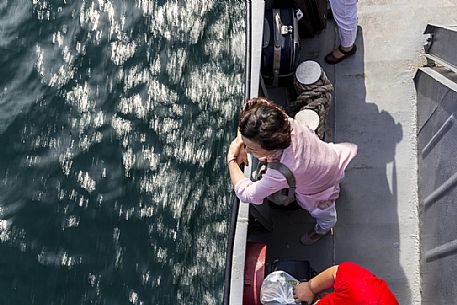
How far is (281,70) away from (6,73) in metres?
2.99

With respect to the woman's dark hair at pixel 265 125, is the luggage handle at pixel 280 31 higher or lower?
lower

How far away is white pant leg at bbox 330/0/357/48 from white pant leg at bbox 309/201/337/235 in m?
1.70

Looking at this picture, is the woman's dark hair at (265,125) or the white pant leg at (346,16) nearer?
the woman's dark hair at (265,125)

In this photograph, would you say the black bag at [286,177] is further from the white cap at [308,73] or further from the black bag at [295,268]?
the white cap at [308,73]

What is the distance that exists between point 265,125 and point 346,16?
232 cm

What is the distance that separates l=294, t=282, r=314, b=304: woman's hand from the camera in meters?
3.88

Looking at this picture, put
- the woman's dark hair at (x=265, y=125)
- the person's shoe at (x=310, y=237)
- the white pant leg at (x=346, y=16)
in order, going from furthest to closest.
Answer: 1. the white pant leg at (x=346, y=16)
2. the person's shoe at (x=310, y=237)
3. the woman's dark hair at (x=265, y=125)

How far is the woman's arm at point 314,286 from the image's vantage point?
12.2ft

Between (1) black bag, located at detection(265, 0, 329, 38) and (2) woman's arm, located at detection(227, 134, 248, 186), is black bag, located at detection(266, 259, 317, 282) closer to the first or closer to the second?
(2) woman's arm, located at detection(227, 134, 248, 186)

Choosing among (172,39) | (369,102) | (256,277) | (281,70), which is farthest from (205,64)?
(256,277)

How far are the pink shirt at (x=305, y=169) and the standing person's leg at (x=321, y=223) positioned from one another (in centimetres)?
30

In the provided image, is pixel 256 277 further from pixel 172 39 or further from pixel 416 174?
pixel 172 39

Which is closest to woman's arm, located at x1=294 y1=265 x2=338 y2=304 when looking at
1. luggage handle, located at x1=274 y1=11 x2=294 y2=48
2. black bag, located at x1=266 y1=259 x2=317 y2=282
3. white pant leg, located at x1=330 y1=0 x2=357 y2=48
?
black bag, located at x1=266 y1=259 x2=317 y2=282

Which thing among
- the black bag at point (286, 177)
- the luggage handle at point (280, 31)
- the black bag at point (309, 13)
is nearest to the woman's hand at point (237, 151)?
the black bag at point (286, 177)
